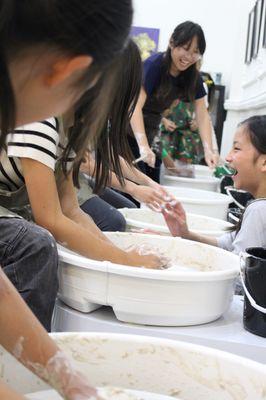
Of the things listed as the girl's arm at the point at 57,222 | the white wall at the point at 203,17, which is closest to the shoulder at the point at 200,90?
the girl's arm at the point at 57,222

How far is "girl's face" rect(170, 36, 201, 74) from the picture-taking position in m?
2.40

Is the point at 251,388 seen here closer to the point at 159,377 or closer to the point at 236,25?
the point at 159,377

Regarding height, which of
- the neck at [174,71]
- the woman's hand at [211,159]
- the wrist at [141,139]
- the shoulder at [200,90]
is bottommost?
the woman's hand at [211,159]

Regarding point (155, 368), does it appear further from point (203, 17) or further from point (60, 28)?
point (203, 17)

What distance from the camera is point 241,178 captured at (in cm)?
173

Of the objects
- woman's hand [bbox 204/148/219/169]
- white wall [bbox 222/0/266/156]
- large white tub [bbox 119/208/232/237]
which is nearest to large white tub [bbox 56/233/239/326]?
large white tub [bbox 119/208/232/237]

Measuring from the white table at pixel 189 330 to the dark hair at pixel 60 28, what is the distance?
30.9 inches

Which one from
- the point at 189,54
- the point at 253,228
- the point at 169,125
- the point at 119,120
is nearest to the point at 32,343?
the point at 119,120

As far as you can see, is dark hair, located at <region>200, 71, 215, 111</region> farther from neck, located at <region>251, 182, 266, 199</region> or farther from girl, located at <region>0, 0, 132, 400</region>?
girl, located at <region>0, 0, 132, 400</region>

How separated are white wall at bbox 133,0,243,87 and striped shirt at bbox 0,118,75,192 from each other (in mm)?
3739

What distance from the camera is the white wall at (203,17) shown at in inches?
186

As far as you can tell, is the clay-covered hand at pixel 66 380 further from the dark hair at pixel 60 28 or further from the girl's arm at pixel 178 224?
the girl's arm at pixel 178 224

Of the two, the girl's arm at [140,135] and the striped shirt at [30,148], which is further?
the girl's arm at [140,135]

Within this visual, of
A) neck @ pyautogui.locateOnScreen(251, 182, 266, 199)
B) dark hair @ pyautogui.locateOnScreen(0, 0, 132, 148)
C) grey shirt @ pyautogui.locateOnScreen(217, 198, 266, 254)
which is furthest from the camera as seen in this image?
neck @ pyautogui.locateOnScreen(251, 182, 266, 199)
